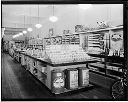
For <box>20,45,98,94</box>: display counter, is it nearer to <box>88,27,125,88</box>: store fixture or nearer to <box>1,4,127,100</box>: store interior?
<box>1,4,127,100</box>: store interior

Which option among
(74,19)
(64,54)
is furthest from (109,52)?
(74,19)

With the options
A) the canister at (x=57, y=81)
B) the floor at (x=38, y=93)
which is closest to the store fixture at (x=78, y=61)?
the canister at (x=57, y=81)

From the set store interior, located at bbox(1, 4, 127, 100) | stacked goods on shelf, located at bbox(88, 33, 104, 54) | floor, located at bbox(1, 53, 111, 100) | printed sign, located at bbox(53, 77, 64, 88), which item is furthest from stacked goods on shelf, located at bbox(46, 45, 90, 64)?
stacked goods on shelf, located at bbox(88, 33, 104, 54)

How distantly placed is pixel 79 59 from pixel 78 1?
1.64 meters

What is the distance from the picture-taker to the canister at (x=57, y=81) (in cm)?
398

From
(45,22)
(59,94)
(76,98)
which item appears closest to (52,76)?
(59,94)

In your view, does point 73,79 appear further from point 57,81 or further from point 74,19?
point 74,19

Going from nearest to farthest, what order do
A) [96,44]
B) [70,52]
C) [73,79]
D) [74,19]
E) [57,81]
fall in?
[57,81], [73,79], [70,52], [96,44], [74,19]

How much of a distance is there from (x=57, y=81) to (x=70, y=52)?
97 centimetres

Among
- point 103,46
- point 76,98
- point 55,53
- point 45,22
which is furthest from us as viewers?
point 45,22

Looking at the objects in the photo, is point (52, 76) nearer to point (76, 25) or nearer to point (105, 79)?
point (105, 79)

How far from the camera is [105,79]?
5.30 meters

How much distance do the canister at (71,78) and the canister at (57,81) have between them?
0.84ft

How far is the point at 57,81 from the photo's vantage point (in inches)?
157
